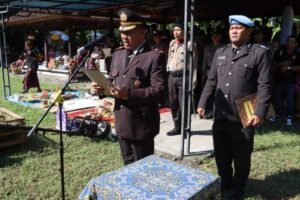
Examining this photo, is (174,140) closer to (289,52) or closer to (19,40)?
(289,52)

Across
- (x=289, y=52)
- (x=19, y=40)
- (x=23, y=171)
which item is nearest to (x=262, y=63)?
(x=23, y=171)

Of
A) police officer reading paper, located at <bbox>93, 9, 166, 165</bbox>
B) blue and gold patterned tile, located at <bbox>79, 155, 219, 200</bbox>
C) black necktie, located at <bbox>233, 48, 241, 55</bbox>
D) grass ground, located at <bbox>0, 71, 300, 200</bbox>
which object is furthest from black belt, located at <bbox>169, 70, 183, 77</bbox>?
blue and gold patterned tile, located at <bbox>79, 155, 219, 200</bbox>

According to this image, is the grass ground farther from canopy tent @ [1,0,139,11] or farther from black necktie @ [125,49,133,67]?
canopy tent @ [1,0,139,11]

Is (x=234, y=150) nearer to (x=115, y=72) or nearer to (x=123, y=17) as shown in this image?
(x=115, y=72)

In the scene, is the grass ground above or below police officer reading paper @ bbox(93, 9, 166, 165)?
below

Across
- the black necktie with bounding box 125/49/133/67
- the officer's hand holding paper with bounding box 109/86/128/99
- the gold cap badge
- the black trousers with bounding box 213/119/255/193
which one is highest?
the gold cap badge

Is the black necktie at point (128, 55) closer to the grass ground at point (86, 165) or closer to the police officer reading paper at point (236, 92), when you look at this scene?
the police officer reading paper at point (236, 92)

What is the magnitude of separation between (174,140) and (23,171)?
2.40 meters

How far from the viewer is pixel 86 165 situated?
15.4 ft

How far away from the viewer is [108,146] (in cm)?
545

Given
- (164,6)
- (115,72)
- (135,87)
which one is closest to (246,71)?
(135,87)

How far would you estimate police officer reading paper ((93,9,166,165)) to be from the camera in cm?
279

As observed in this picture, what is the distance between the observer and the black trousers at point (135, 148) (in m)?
3.08

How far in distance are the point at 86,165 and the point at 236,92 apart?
2.37m
